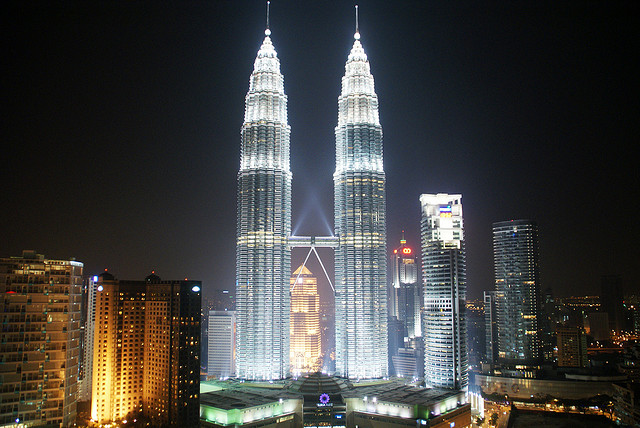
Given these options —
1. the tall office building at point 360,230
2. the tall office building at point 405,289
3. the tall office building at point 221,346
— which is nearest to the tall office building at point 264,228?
the tall office building at point 360,230

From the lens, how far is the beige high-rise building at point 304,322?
97.6m

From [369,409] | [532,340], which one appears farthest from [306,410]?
[532,340]

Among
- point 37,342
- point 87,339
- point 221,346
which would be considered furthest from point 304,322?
point 37,342

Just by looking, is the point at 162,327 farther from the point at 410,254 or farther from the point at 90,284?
the point at 410,254

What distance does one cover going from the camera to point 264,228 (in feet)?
239

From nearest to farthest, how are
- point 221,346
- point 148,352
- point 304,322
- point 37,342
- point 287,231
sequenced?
1. point 37,342
2. point 148,352
3. point 287,231
4. point 221,346
5. point 304,322

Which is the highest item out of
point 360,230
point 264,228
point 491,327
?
point 264,228

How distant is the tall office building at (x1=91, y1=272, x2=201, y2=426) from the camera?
161ft

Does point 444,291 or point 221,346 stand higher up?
point 444,291

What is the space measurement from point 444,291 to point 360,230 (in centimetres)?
1373

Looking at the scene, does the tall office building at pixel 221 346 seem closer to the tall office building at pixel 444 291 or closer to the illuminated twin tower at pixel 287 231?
A: the illuminated twin tower at pixel 287 231

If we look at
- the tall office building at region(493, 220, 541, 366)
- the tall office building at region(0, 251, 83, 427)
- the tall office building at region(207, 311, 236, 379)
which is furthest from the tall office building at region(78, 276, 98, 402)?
the tall office building at region(493, 220, 541, 366)

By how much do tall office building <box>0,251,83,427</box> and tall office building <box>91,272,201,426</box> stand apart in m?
8.48

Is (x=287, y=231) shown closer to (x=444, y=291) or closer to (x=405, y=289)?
(x=444, y=291)
